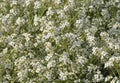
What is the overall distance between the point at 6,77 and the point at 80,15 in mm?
1724

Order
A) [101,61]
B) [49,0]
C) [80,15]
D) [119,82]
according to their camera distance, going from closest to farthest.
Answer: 1. [119,82]
2. [101,61]
3. [80,15]
4. [49,0]

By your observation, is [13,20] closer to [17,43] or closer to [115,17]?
[17,43]

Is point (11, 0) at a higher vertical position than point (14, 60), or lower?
higher

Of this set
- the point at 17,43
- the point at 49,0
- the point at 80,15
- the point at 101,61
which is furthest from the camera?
the point at 49,0

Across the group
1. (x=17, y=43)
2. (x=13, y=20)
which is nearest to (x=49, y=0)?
(x=13, y=20)

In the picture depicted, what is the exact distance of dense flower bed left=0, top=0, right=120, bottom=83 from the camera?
562 cm

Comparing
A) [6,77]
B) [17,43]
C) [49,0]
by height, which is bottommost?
[6,77]

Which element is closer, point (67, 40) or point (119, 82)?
point (119, 82)

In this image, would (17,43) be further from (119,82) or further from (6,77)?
(119,82)

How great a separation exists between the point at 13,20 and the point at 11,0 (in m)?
0.67

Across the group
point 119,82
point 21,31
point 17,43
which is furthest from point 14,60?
point 119,82

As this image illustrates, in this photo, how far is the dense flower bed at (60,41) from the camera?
5.62 metres

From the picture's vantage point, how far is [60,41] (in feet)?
19.7

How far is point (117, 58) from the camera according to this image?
17.3 feet
